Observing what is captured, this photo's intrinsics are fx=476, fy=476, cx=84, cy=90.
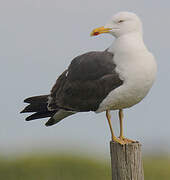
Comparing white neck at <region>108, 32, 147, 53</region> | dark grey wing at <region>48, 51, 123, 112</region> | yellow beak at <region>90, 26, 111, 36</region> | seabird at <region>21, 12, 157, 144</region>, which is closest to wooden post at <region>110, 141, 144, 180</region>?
seabird at <region>21, 12, 157, 144</region>

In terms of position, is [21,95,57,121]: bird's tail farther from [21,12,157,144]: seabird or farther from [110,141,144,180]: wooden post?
[110,141,144,180]: wooden post

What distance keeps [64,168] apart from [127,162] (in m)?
4.09

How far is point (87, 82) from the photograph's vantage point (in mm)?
7070

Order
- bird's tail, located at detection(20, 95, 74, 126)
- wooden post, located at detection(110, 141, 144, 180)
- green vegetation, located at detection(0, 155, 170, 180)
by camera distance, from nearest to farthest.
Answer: wooden post, located at detection(110, 141, 144, 180), bird's tail, located at detection(20, 95, 74, 126), green vegetation, located at detection(0, 155, 170, 180)

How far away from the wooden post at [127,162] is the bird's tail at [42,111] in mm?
1489

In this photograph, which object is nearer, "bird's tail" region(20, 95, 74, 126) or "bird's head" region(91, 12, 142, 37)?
"bird's head" region(91, 12, 142, 37)

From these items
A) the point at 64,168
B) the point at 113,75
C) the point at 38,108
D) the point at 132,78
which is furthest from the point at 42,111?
the point at 64,168

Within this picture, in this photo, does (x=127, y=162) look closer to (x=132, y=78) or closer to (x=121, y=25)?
(x=132, y=78)

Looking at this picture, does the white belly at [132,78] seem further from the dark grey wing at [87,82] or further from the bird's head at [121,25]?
the bird's head at [121,25]

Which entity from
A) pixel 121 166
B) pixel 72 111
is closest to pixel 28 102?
pixel 72 111

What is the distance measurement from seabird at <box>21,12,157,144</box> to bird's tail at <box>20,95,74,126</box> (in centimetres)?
31

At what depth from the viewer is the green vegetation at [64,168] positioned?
10203 mm

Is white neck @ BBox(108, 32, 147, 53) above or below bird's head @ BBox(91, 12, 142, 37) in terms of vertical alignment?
below

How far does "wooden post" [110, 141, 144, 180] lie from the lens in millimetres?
6508
